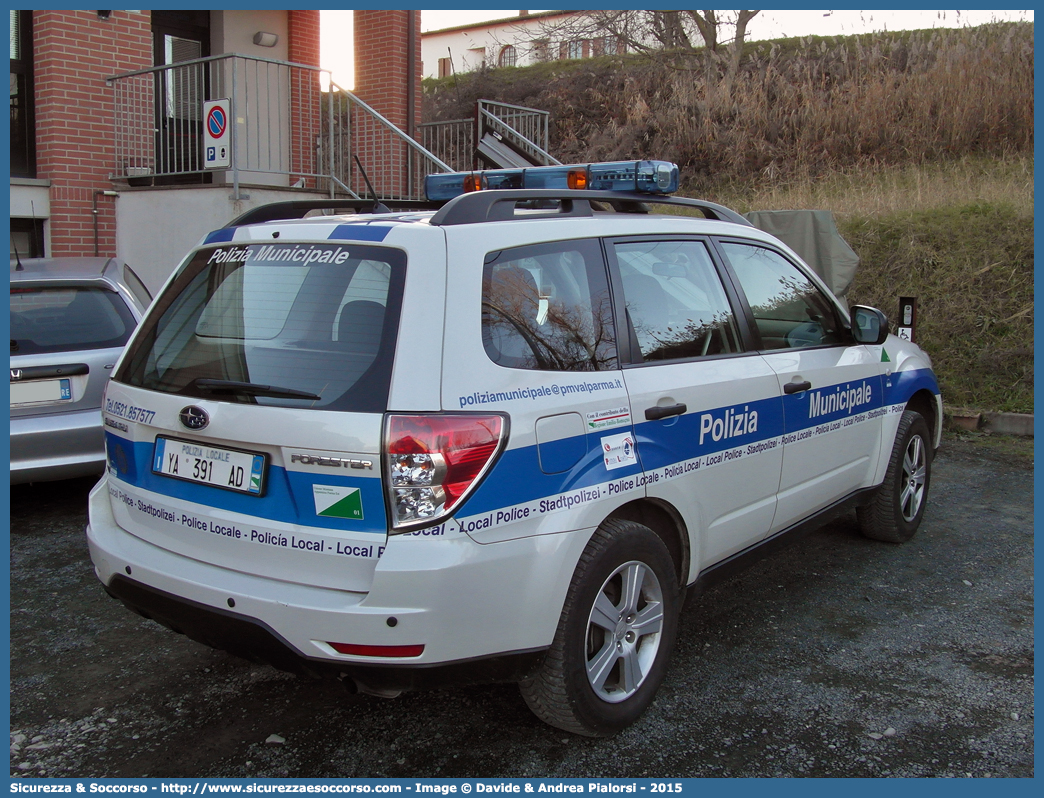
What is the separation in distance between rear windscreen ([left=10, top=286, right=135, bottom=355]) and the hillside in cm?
749

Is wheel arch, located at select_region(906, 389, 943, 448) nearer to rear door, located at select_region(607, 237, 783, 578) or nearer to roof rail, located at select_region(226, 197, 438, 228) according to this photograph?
rear door, located at select_region(607, 237, 783, 578)

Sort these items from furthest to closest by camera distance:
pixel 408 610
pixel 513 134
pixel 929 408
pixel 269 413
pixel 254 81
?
pixel 513 134, pixel 254 81, pixel 929 408, pixel 269 413, pixel 408 610

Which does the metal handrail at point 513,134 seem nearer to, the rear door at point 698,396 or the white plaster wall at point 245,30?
the white plaster wall at point 245,30

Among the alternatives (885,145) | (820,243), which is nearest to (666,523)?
(820,243)

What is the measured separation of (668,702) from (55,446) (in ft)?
11.8

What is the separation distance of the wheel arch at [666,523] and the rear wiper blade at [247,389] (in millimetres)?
1116

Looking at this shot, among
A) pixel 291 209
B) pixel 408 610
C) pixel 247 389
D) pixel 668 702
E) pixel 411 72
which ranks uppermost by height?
pixel 411 72

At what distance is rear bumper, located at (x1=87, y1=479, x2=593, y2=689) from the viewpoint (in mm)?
2605

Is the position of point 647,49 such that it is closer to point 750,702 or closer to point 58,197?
point 58,197

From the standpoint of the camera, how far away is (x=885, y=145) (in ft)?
53.0

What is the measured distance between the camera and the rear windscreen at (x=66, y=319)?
5160mm

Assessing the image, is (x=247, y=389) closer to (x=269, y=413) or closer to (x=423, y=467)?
(x=269, y=413)

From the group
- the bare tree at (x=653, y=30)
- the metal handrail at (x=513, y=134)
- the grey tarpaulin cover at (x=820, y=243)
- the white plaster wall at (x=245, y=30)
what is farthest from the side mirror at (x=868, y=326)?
the bare tree at (x=653, y=30)

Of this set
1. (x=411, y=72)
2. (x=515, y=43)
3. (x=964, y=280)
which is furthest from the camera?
(x=515, y=43)
